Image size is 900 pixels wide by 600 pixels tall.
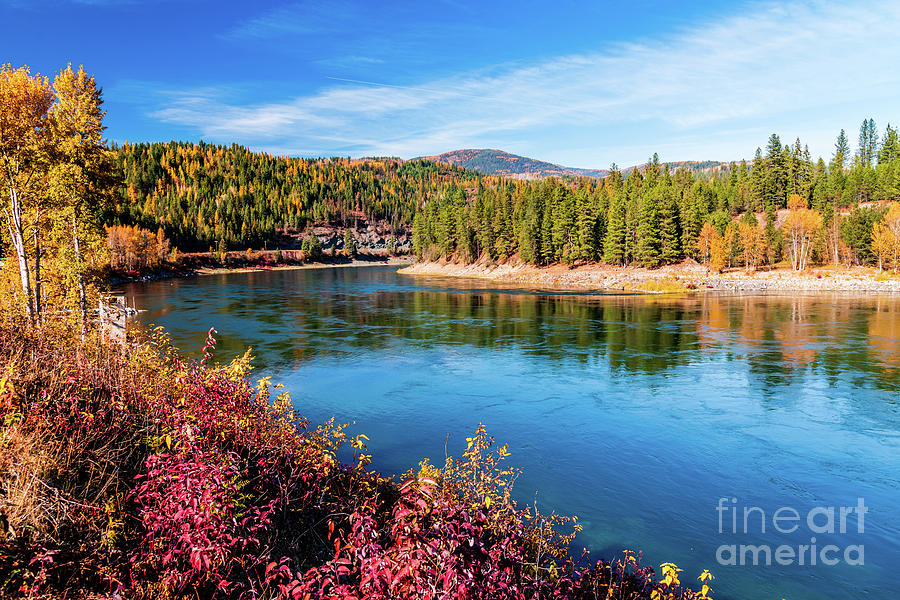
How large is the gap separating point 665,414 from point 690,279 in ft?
221

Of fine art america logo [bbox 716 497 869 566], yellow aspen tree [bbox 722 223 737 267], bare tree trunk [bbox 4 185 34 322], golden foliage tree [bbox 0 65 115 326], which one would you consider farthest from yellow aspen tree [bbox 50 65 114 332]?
yellow aspen tree [bbox 722 223 737 267]

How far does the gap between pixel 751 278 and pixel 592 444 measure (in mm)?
76532

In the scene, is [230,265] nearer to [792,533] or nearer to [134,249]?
[134,249]

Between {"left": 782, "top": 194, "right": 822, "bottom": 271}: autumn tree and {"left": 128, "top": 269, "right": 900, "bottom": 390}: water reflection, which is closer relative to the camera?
{"left": 128, "top": 269, "right": 900, "bottom": 390}: water reflection

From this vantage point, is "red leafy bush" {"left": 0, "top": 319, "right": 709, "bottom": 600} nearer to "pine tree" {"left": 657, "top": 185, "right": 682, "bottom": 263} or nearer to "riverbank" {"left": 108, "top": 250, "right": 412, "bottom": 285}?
"pine tree" {"left": 657, "top": 185, "right": 682, "bottom": 263}

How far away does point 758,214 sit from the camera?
128250 millimetres

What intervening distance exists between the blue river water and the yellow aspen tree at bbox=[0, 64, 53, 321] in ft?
38.0

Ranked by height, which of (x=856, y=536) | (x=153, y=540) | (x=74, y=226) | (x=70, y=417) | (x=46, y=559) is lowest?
(x=856, y=536)

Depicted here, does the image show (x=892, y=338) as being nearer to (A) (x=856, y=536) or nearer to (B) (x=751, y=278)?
(A) (x=856, y=536)

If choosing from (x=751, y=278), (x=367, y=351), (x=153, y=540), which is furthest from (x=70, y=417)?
(x=751, y=278)

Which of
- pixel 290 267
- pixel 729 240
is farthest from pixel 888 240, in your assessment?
pixel 290 267

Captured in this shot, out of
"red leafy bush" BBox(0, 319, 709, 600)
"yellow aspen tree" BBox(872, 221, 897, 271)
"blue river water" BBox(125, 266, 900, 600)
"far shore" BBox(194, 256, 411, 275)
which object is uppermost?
"yellow aspen tree" BBox(872, 221, 897, 271)

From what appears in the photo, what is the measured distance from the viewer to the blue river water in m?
12.2

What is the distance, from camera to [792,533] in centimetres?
1245
